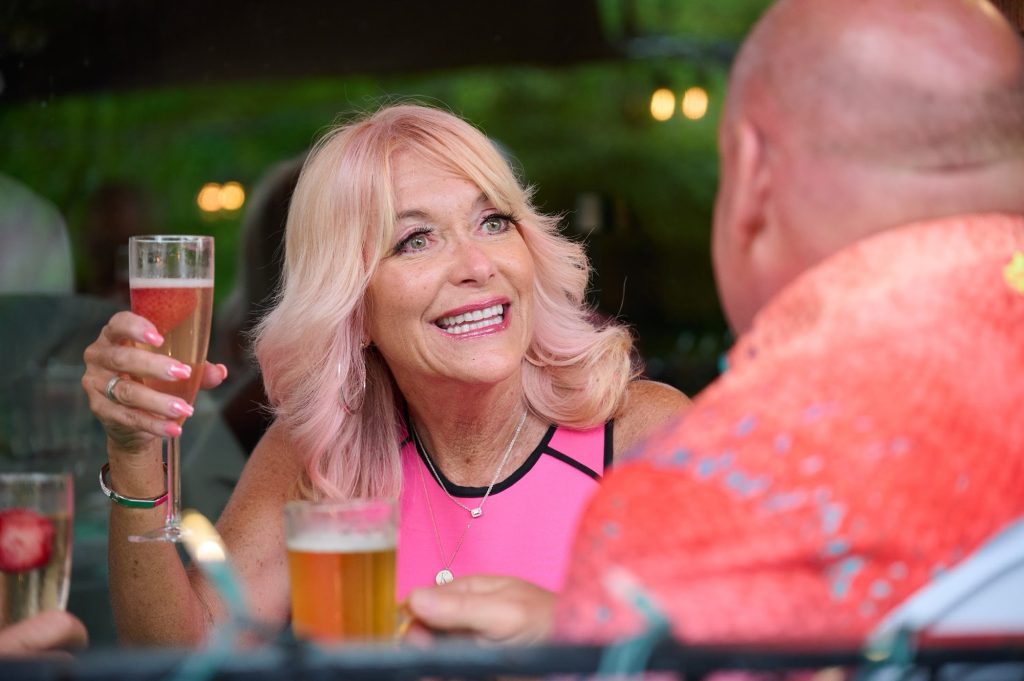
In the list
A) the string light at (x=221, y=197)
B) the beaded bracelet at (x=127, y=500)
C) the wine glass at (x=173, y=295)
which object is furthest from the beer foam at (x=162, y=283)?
the string light at (x=221, y=197)

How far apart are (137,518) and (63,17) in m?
3.06

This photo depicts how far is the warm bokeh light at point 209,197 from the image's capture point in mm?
5559

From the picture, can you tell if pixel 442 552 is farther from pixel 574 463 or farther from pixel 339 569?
pixel 339 569

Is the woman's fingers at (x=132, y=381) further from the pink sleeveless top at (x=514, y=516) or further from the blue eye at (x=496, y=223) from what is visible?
the blue eye at (x=496, y=223)

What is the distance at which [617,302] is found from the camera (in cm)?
676

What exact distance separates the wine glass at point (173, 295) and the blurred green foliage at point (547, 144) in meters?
2.83

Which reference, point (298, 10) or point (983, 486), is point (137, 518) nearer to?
point (983, 486)

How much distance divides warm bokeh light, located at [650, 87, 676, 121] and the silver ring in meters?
5.39

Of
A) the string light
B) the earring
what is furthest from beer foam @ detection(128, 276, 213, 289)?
the string light

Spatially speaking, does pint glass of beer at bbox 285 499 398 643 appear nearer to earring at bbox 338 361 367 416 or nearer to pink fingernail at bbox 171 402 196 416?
pink fingernail at bbox 171 402 196 416

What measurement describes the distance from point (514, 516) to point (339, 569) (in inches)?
46.6

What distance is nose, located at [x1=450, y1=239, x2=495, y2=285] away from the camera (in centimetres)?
230

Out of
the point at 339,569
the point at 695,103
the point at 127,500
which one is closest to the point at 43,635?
the point at 339,569

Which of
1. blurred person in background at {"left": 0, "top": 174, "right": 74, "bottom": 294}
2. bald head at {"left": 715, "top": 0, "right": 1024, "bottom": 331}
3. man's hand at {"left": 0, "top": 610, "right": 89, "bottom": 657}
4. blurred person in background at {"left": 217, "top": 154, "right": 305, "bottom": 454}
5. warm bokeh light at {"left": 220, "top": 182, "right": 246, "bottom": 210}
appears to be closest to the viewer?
bald head at {"left": 715, "top": 0, "right": 1024, "bottom": 331}
